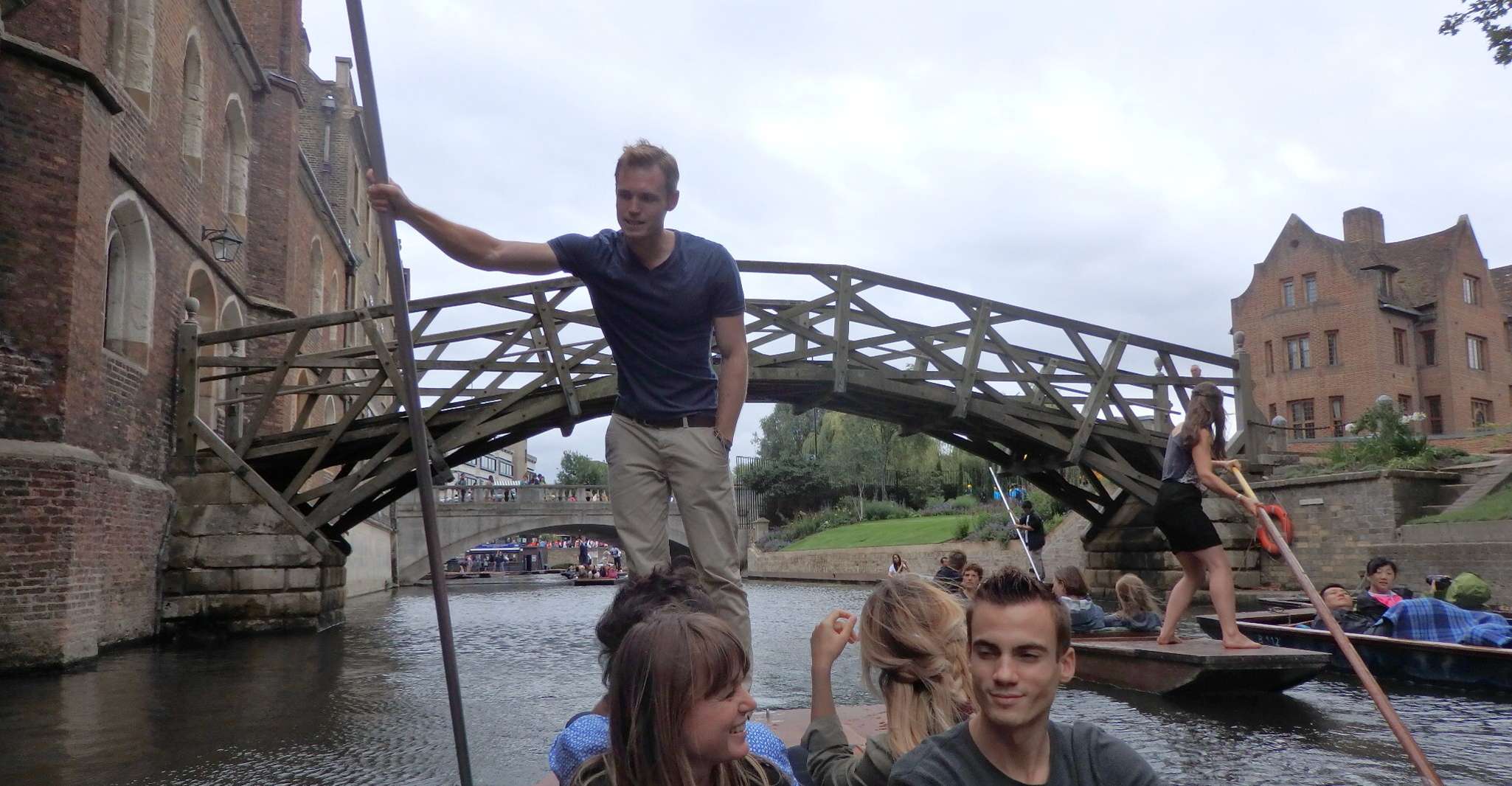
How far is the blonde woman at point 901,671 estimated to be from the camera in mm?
2283

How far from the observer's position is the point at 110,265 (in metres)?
9.79

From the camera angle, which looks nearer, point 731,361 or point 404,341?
point 404,341

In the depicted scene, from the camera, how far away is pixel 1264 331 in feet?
116

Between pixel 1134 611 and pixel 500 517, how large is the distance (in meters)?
29.2

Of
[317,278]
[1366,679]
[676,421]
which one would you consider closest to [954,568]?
[1366,679]

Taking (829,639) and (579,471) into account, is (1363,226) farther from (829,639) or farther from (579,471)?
(579,471)

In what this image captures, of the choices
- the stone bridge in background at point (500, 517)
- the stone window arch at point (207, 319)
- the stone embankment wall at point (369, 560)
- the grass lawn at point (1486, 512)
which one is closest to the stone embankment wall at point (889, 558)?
the stone bridge in background at point (500, 517)

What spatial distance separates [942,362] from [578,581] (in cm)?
2038

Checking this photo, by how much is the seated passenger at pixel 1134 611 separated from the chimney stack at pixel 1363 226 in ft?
104

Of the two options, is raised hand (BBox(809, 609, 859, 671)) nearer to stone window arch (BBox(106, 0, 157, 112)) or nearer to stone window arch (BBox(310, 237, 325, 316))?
stone window arch (BBox(106, 0, 157, 112))

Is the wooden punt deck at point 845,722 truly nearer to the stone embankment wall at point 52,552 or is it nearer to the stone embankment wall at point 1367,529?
the stone embankment wall at point 52,552

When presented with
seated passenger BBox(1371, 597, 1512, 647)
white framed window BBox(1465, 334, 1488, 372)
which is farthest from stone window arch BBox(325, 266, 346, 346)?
white framed window BBox(1465, 334, 1488, 372)

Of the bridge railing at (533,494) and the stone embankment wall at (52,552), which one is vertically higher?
the bridge railing at (533,494)

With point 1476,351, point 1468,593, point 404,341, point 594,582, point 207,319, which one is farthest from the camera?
point 1476,351
